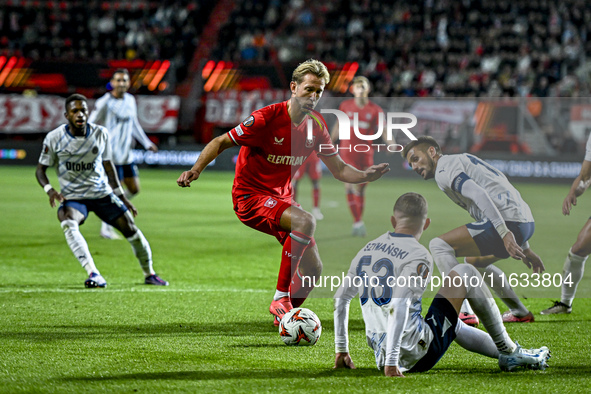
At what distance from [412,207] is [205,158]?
1655 mm

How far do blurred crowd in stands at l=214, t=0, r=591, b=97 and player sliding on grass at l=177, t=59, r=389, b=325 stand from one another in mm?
17821

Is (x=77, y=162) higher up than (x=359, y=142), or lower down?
lower down

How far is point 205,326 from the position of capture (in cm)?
586

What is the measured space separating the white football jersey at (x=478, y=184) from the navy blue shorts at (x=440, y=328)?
1.09 m

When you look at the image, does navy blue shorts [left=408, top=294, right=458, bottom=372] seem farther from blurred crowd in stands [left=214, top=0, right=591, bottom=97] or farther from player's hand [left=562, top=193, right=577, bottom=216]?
blurred crowd in stands [left=214, top=0, right=591, bottom=97]

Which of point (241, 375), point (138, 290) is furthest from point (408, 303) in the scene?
point (138, 290)

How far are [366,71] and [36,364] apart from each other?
22.0 m

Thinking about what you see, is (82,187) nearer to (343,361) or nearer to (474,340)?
(343,361)

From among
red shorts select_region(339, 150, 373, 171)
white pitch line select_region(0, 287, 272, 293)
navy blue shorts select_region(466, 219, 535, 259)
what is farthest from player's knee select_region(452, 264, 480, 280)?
white pitch line select_region(0, 287, 272, 293)

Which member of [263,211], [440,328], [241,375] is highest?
[263,211]

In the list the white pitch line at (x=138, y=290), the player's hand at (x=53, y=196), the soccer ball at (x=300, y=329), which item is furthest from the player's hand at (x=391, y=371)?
the player's hand at (x=53, y=196)

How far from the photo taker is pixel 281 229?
5820 millimetres

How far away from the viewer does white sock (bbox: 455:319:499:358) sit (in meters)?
4.46

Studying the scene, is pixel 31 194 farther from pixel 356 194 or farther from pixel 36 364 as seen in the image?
pixel 36 364
